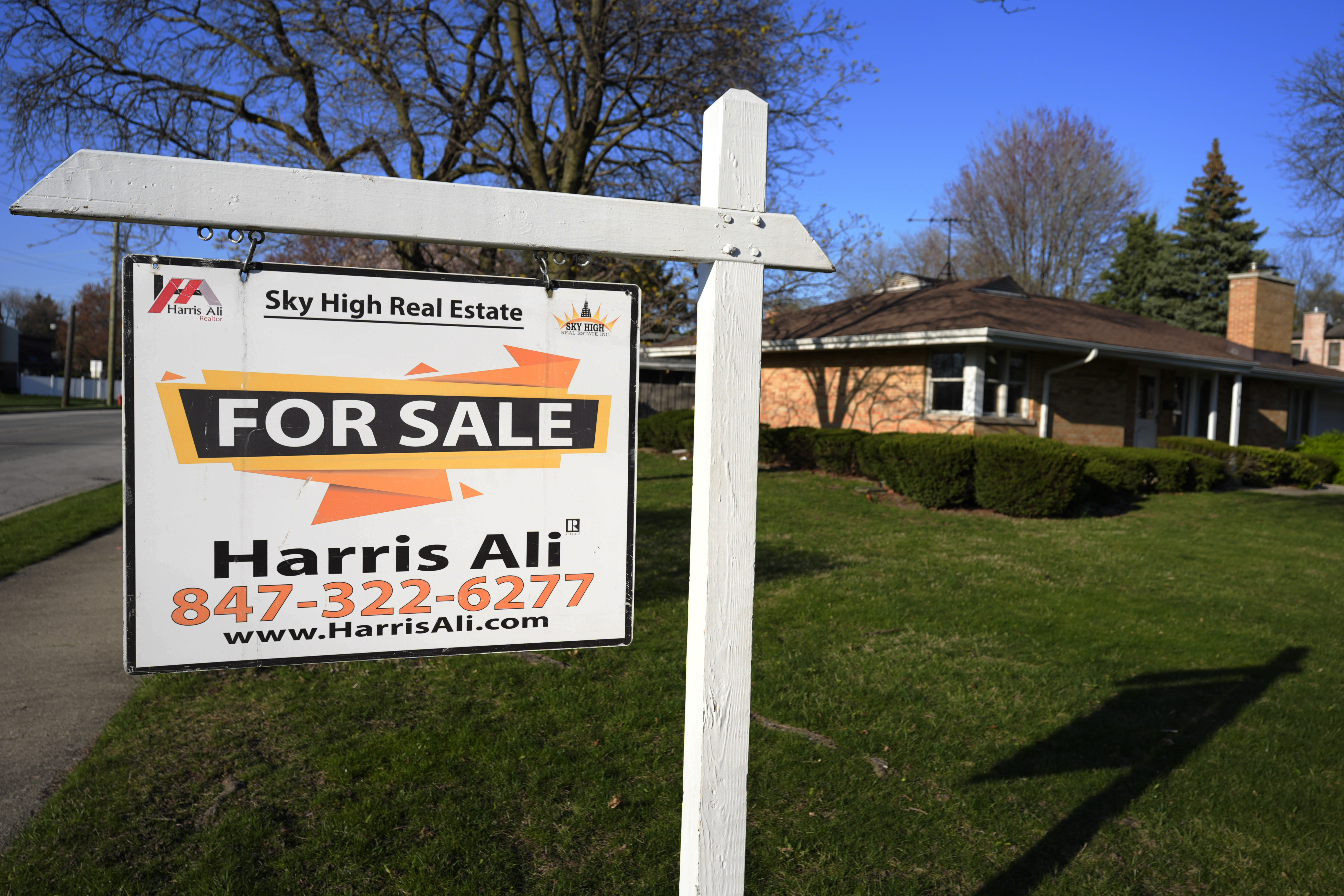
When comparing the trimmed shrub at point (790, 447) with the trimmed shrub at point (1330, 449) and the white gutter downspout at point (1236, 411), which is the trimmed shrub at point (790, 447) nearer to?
the white gutter downspout at point (1236, 411)

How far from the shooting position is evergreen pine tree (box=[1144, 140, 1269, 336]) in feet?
120

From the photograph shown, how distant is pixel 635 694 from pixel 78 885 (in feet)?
8.79

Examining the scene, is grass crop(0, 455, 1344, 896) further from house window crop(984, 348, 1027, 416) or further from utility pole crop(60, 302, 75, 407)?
utility pole crop(60, 302, 75, 407)

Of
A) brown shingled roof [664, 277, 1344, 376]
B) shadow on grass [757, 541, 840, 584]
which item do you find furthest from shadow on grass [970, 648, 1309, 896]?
brown shingled roof [664, 277, 1344, 376]

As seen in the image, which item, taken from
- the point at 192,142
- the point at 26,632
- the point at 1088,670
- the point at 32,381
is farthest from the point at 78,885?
the point at 32,381

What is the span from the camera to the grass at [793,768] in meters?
3.14

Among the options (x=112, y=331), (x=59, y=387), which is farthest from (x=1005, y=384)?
(x=59, y=387)

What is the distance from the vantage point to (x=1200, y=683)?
17.8 feet

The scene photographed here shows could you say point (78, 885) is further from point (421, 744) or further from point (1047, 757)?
point (1047, 757)

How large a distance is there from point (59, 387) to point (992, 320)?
7174 centimetres

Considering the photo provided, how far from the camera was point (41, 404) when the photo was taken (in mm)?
47250

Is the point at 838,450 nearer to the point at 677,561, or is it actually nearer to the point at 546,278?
the point at 677,561

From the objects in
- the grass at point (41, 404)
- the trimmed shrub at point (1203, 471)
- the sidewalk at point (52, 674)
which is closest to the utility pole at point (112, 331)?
the grass at point (41, 404)

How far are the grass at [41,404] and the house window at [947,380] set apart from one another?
38.8 m
